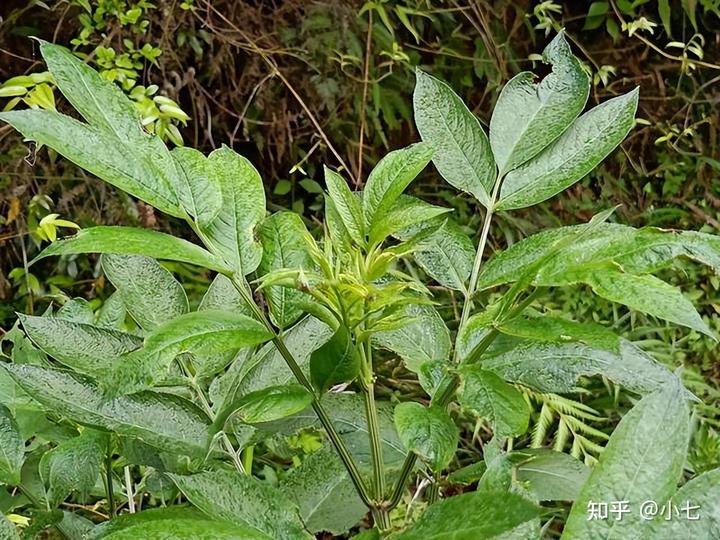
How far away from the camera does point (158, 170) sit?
11.0 inches

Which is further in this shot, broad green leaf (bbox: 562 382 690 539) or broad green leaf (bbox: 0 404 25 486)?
broad green leaf (bbox: 0 404 25 486)

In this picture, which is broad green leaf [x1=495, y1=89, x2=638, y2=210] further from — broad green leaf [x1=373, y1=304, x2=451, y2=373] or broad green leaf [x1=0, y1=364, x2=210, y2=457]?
broad green leaf [x1=0, y1=364, x2=210, y2=457]

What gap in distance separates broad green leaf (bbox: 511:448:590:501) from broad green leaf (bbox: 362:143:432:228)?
0.36 feet

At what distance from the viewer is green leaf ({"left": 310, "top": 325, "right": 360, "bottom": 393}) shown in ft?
0.83

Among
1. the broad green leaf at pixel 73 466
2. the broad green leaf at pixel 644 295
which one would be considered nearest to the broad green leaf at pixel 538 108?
the broad green leaf at pixel 644 295

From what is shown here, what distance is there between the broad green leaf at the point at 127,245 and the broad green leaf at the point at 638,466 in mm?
147

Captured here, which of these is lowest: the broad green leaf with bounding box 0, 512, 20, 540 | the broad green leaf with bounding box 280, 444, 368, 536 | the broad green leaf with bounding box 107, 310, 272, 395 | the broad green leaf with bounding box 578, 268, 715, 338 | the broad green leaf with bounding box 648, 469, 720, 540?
the broad green leaf with bounding box 280, 444, 368, 536

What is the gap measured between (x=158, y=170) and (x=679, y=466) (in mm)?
201

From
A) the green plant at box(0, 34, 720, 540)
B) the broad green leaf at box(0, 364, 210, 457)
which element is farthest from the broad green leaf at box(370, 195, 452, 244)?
the broad green leaf at box(0, 364, 210, 457)

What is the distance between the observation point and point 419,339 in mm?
329

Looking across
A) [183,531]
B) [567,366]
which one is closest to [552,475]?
[567,366]

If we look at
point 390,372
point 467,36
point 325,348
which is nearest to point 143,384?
point 325,348

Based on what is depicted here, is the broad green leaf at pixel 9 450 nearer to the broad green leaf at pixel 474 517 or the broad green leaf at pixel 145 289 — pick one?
the broad green leaf at pixel 145 289

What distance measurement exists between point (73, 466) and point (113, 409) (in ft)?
0.19
